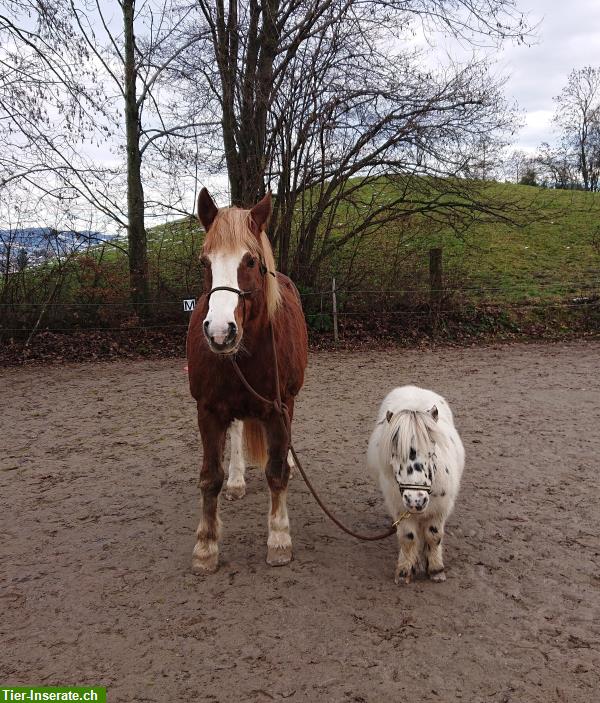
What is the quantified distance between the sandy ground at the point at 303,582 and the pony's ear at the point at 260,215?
202 centimetres

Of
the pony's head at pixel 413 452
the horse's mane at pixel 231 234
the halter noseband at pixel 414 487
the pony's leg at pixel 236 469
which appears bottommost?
the pony's leg at pixel 236 469

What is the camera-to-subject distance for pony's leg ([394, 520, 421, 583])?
293 cm

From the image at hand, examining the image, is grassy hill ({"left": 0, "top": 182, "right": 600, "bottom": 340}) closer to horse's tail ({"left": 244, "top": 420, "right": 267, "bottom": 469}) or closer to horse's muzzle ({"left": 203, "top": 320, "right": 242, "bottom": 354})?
horse's tail ({"left": 244, "top": 420, "right": 267, "bottom": 469})

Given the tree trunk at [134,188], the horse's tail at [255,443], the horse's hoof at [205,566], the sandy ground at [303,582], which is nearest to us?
the sandy ground at [303,582]

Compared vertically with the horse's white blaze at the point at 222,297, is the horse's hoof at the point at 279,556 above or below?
below

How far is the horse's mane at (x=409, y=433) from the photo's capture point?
2.75 m

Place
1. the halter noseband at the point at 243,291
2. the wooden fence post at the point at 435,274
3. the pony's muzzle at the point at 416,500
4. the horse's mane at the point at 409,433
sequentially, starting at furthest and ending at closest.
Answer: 1. the wooden fence post at the point at 435,274
2. the horse's mane at the point at 409,433
3. the pony's muzzle at the point at 416,500
4. the halter noseband at the point at 243,291

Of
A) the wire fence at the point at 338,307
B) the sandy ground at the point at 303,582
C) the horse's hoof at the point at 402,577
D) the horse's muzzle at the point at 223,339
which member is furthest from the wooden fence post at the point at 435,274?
the horse's muzzle at the point at 223,339

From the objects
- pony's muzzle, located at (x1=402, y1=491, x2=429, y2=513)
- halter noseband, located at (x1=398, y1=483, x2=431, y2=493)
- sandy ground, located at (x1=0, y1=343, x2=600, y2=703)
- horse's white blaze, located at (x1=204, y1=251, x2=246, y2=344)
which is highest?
horse's white blaze, located at (x1=204, y1=251, x2=246, y2=344)

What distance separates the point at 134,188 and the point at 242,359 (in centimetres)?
1026

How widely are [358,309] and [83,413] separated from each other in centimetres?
669

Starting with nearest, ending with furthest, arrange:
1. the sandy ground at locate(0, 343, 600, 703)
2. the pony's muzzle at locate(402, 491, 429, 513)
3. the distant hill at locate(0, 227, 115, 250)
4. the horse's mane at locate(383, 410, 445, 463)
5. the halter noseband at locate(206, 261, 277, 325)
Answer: the sandy ground at locate(0, 343, 600, 703), the halter noseband at locate(206, 261, 277, 325), the pony's muzzle at locate(402, 491, 429, 513), the horse's mane at locate(383, 410, 445, 463), the distant hill at locate(0, 227, 115, 250)

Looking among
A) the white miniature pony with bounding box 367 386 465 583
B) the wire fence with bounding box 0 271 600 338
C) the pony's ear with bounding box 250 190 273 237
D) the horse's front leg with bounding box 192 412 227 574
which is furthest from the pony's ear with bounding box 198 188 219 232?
the wire fence with bounding box 0 271 600 338

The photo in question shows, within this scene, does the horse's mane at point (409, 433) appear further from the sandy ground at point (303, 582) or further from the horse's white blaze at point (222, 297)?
the horse's white blaze at point (222, 297)
